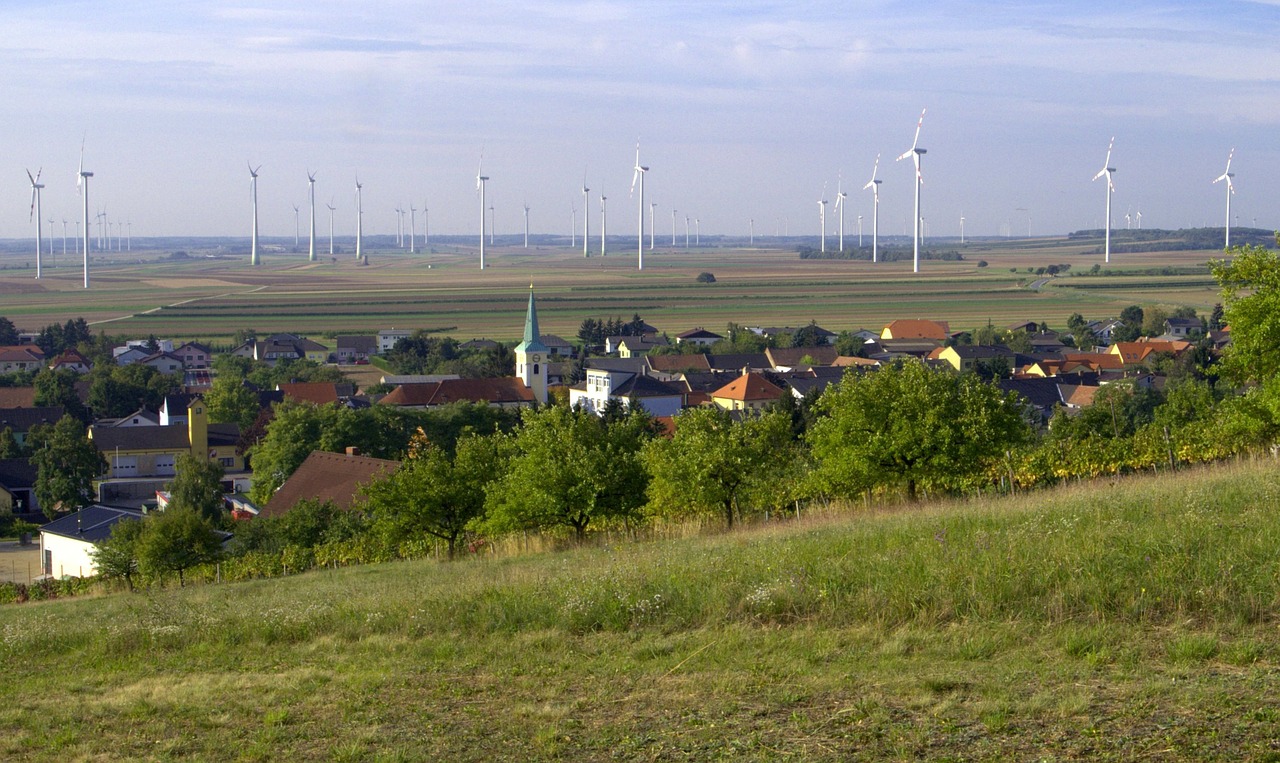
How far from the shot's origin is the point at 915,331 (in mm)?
117000

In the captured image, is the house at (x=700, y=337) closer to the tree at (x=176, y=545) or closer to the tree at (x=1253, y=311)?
the tree at (x=176, y=545)

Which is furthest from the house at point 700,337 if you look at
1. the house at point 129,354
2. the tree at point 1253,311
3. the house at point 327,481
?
the tree at point 1253,311

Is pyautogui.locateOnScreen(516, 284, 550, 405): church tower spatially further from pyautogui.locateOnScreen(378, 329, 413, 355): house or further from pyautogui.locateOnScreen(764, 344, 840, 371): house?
pyautogui.locateOnScreen(378, 329, 413, 355): house

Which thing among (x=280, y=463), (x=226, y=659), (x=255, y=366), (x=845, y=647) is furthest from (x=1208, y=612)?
(x=255, y=366)

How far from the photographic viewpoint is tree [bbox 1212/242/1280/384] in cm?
2236

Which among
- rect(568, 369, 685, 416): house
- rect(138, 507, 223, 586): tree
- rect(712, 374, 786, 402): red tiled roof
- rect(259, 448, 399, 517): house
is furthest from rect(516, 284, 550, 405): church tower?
rect(138, 507, 223, 586): tree

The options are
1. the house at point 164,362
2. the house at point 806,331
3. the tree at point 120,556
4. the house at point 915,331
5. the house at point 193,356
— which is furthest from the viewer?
the house at point 915,331

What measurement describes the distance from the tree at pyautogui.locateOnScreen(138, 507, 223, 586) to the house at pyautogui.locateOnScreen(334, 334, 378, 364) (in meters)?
83.9

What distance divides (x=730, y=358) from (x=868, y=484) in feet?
245

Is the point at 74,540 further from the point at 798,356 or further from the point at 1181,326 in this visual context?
the point at 1181,326

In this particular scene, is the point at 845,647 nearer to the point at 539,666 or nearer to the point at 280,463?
the point at 539,666

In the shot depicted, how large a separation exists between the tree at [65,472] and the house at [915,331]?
77312 mm

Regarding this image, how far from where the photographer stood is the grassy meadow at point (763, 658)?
7559 mm

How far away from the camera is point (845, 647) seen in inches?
→ 378
